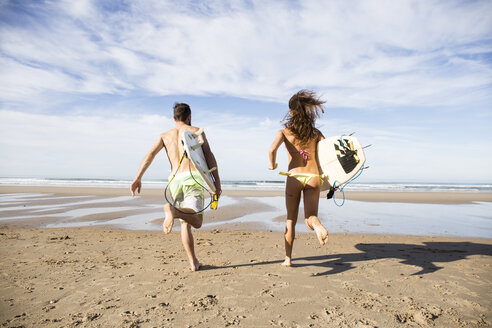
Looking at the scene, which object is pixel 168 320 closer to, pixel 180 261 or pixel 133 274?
pixel 133 274

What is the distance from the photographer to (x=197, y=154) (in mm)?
3633

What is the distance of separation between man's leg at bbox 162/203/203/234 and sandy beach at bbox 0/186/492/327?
726 mm

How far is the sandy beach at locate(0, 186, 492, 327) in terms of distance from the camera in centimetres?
260

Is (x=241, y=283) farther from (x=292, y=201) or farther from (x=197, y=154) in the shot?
(x=197, y=154)

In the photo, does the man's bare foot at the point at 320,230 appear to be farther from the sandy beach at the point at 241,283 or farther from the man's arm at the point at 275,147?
the man's arm at the point at 275,147

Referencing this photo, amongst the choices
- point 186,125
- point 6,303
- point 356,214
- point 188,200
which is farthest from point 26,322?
point 356,214

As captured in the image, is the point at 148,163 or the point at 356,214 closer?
the point at 148,163

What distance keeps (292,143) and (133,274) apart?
2.88 m

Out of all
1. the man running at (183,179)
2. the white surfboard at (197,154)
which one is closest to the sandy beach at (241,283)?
the man running at (183,179)

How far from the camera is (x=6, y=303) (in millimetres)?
2812

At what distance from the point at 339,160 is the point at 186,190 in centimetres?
226

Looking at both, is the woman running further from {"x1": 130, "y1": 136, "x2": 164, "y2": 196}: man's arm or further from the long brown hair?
{"x1": 130, "y1": 136, "x2": 164, "y2": 196}: man's arm

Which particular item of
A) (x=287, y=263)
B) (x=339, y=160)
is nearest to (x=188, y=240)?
(x=287, y=263)

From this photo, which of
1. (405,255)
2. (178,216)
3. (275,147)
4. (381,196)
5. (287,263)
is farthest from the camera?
(381,196)
